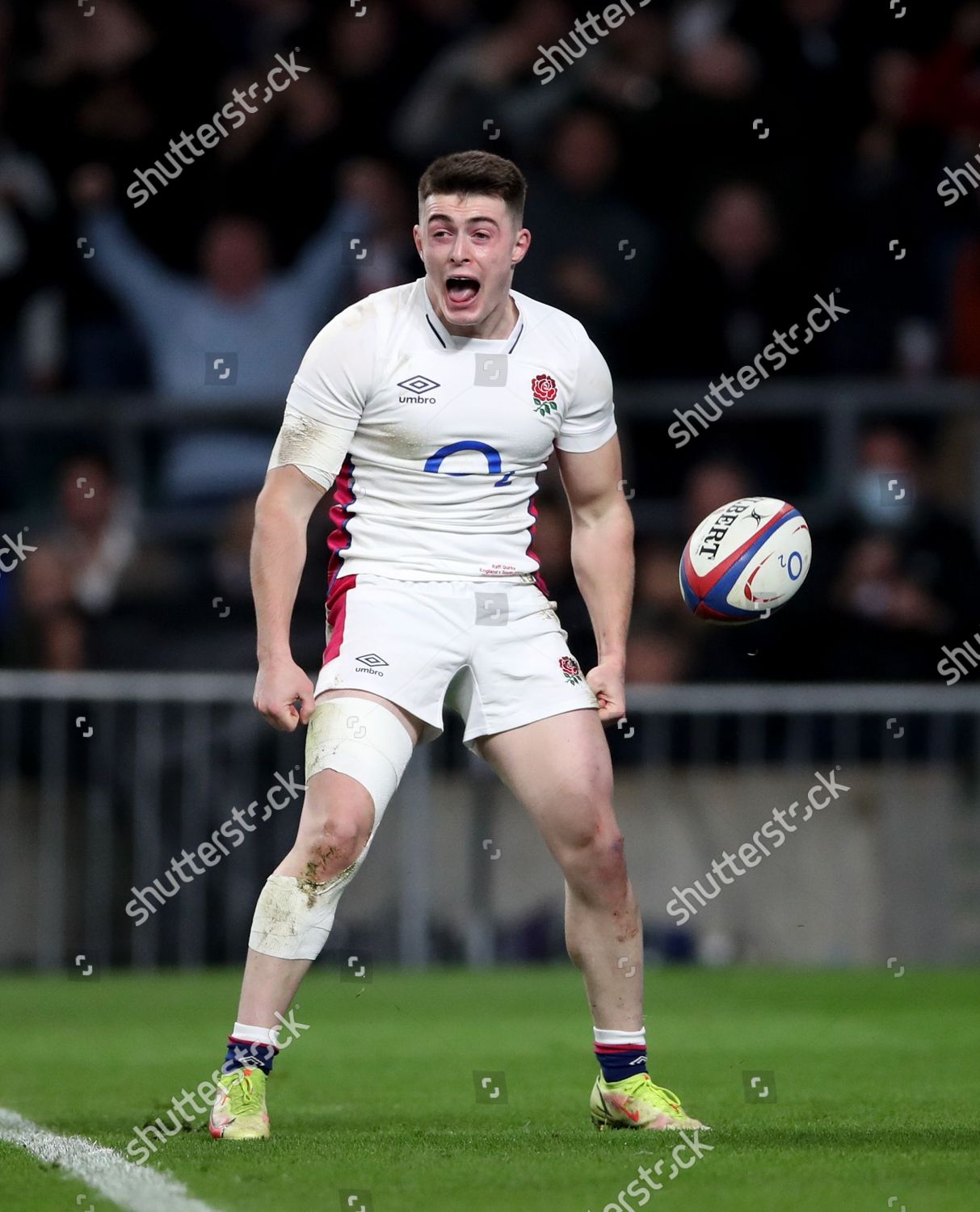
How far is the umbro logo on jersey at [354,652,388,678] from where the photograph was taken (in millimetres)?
6020

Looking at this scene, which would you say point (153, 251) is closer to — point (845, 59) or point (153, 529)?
point (153, 529)

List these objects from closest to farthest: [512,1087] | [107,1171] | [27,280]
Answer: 1. [107,1171]
2. [512,1087]
3. [27,280]

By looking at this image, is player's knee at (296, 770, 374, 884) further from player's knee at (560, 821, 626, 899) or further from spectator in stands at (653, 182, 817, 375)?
spectator in stands at (653, 182, 817, 375)

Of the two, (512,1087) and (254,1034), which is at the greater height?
(254,1034)

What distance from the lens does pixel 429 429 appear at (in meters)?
6.12

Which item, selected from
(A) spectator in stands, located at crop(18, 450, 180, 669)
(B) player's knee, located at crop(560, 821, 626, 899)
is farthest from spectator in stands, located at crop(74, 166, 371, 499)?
(B) player's knee, located at crop(560, 821, 626, 899)

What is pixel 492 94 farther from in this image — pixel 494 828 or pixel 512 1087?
pixel 512 1087

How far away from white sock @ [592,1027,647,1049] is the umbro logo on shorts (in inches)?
46.6

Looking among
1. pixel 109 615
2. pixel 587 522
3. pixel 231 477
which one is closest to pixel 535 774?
pixel 587 522

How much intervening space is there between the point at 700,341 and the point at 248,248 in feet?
8.93

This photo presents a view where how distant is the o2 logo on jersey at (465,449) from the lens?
20.2ft

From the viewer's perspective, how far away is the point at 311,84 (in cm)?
1373

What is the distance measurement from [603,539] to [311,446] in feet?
3.08

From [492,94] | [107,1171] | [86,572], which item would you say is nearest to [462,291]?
[107,1171]
